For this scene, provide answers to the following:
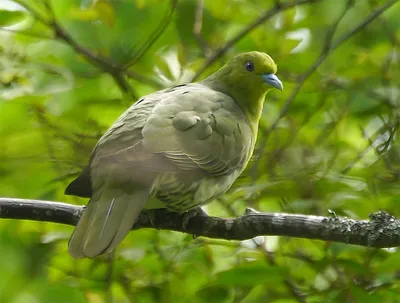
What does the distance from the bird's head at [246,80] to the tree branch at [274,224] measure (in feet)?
3.11

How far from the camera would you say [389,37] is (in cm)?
327

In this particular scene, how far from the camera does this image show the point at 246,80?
137 inches

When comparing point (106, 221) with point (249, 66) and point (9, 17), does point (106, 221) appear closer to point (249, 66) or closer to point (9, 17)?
point (9, 17)

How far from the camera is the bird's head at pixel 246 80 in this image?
10.9 feet

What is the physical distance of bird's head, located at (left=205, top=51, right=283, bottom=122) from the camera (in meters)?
3.32

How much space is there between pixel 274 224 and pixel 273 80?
1.12 m

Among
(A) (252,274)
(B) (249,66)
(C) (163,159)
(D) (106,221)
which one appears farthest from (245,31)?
(A) (252,274)

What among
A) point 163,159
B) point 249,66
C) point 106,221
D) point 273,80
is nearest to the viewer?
point 106,221

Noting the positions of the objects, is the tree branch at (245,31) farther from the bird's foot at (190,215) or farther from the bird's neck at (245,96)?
the bird's foot at (190,215)

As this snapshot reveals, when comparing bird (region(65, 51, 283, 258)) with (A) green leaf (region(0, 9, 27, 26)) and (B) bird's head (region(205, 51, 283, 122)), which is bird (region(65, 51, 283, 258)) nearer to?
(B) bird's head (region(205, 51, 283, 122))

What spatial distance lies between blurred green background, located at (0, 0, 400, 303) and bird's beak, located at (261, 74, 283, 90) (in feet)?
0.27

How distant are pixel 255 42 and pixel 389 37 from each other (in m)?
0.61

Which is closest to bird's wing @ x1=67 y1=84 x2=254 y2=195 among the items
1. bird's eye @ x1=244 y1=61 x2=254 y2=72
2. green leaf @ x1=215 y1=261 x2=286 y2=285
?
bird's eye @ x1=244 y1=61 x2=254 y2=72

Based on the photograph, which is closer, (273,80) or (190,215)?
(190,215)
